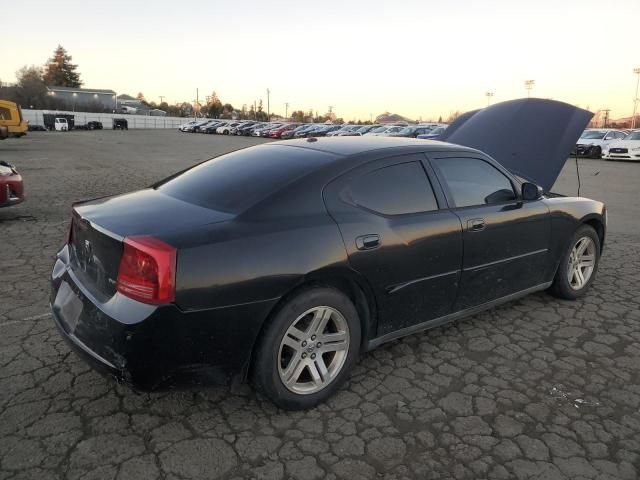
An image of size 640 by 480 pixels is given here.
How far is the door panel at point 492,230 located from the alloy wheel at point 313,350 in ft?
3.53

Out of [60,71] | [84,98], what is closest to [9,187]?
[84,98]

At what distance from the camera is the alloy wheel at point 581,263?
15.1 feet

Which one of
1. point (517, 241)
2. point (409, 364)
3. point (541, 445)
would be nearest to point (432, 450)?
point (541, 445)

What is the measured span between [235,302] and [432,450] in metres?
1.24

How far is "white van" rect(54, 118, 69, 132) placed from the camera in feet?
159

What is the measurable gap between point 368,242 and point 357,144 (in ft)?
2.88

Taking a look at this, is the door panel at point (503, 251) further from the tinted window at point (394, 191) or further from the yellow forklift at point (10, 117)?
the yellow forklift at point (10, 117)

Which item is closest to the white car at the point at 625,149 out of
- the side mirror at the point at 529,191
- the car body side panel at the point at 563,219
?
the car body side panel at the point at 563,219

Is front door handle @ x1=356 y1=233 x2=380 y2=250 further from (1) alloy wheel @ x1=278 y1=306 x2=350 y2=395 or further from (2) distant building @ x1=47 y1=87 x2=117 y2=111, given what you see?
(2) distant building @ x1=47 y1=87 x2=117 y2=111

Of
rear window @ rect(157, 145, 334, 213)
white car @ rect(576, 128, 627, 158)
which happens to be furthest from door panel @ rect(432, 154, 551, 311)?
white car @ rect(576, 128, 627, 158)

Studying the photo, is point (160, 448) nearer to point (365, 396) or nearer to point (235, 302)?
point (235, 302)

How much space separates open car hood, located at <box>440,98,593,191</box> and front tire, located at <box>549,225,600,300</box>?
960 mm

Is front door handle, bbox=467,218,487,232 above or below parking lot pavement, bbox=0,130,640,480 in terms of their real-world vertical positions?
above

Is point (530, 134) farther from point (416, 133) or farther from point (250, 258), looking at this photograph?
point (416, 133)
